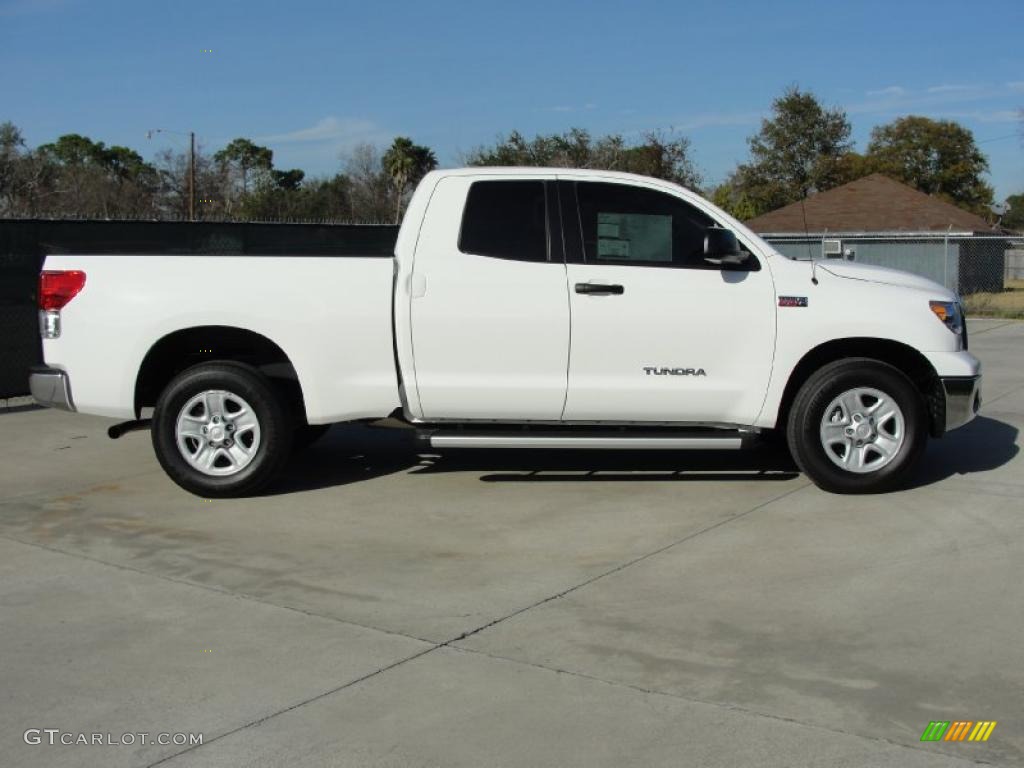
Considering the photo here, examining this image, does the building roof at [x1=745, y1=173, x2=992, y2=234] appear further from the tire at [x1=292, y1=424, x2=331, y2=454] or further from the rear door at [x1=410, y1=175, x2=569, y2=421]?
the rear door at [x1=410, y1=175, x2=569, y2=421]

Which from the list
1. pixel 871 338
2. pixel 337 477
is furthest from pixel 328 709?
pixel 871 338

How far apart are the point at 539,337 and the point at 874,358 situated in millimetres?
2212

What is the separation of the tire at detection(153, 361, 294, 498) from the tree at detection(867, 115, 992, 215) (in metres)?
61.5

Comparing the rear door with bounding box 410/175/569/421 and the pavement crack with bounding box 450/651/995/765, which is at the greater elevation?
the rear door with bounding box 410/175/569/421

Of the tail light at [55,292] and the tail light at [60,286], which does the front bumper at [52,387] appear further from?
the tail light at [60,286]

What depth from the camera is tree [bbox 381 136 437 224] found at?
56719mm

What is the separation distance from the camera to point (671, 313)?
695 centimetres

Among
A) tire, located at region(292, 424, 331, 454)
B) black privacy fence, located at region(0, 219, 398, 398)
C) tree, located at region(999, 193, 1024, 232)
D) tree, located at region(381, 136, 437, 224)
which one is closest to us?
tire, located at region(292, 424, 331, 454)

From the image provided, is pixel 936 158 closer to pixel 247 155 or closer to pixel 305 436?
pixel 247 155

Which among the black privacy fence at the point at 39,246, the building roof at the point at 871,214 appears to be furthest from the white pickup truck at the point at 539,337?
the building roof at the point at 871,214

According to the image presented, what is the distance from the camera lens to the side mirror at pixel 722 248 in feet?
22.6

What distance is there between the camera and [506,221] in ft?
23.5

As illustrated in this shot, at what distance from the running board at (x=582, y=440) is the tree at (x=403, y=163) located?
50.1 m

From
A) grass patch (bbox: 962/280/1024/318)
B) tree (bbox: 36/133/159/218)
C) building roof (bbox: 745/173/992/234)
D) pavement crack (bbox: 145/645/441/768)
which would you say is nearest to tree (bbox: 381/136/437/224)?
tree (bbox: 36/133/159/218)
